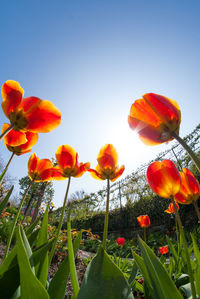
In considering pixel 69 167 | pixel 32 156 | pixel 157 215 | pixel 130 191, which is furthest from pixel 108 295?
pixel 130 191

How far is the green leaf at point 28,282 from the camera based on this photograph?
1.41 feet

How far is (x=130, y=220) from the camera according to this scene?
6.90 metres

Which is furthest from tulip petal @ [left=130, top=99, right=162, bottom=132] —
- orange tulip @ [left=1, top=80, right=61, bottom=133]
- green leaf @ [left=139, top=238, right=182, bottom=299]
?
green leaf @ [left=139, top=238, right=182, bottom=299]

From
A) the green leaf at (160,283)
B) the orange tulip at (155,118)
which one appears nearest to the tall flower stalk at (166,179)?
the orange tulip at (155,118)

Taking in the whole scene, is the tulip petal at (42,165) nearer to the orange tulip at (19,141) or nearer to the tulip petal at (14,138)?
the orange tulip at (19,141)

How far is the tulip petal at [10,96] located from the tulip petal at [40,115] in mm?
27

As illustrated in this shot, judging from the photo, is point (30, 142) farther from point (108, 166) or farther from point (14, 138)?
point (108, 166)

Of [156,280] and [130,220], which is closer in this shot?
[156,280]

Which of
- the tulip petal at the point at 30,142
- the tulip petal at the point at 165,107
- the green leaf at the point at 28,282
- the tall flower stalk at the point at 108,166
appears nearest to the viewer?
the green leaf at the point at 28,282

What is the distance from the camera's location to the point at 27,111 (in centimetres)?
74

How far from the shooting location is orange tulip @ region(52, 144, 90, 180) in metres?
1.16

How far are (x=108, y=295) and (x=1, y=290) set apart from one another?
354 millimetres

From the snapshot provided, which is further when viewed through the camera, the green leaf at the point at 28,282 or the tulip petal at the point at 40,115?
the tulip petal at the point at 40,115

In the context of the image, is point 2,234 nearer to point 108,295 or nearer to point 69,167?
point 69,167
